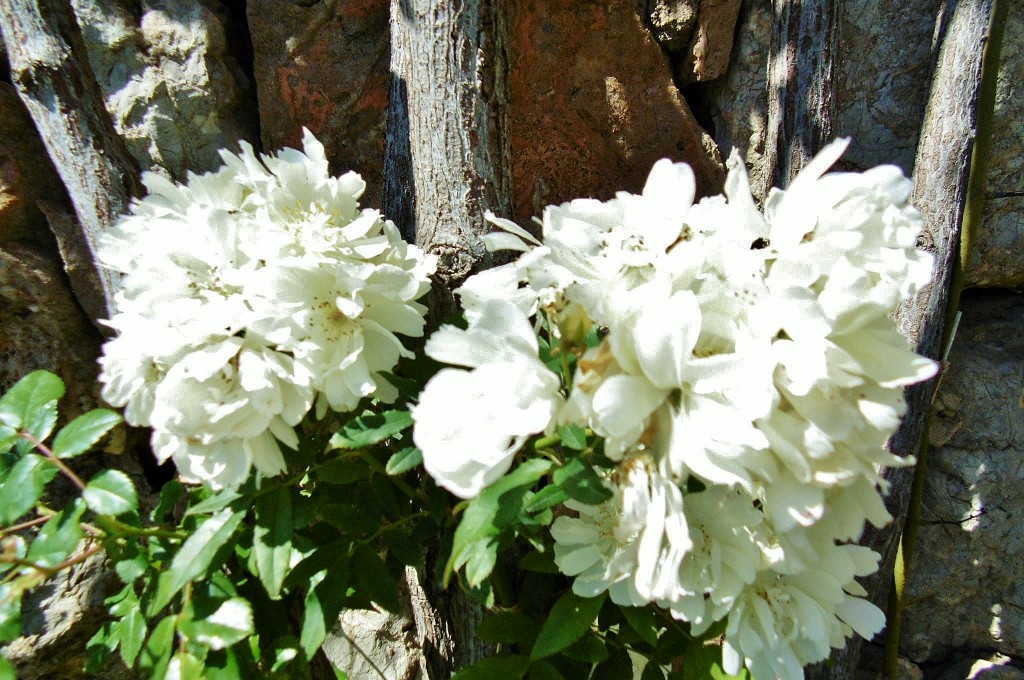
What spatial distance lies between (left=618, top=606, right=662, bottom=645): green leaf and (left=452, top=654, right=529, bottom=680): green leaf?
0.65ft

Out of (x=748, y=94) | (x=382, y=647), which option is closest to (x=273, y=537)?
(x=382, y=647)

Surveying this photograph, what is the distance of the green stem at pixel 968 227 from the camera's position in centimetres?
141

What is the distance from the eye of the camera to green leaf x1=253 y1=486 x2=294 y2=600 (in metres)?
0.94

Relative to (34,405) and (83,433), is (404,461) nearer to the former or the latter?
(83,433)

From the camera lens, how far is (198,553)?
36.6 inches

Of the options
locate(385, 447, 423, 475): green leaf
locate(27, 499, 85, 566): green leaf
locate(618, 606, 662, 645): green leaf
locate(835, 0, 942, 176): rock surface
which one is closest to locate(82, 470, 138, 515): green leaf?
locate(27, 499, 85, 566): green leaf

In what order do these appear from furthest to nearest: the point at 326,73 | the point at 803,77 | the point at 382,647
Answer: the point at 382,647 < the point at 326,73 < the point at 803,77

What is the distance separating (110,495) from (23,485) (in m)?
0.12

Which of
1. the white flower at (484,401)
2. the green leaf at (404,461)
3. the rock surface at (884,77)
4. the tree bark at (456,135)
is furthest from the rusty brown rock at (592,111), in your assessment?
the white flower at (484,401)

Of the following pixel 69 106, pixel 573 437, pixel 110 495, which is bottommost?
pixel 110 495

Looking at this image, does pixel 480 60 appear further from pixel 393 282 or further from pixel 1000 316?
pixel 1000 316

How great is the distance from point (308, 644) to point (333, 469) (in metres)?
0.25

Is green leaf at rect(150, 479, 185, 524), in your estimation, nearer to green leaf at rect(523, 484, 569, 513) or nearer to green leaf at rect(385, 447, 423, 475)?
green leaf at rect(385, 447, 423, 475)

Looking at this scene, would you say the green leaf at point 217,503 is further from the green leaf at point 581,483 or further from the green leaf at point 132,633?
the green leaf at point 581,483
